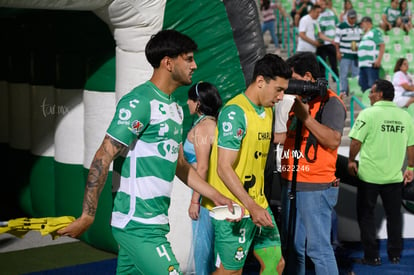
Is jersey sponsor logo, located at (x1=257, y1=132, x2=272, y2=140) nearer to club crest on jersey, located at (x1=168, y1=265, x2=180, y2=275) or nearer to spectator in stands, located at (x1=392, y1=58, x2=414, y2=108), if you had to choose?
club crest on jersey, located at (x1=168, y1=265, x2=180, y2=275)

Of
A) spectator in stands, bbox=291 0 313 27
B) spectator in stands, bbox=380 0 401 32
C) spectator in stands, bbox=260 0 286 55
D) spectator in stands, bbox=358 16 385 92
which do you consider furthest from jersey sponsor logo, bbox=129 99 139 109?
spectator in stands, bbox=380 0 401 32

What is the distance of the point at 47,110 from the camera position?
6.97 meters

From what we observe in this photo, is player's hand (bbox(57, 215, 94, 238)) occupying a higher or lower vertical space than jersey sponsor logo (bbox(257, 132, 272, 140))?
lower

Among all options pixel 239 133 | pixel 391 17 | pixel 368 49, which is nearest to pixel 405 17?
pixel 391 17

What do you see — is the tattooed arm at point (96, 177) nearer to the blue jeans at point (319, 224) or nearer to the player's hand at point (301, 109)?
the player's hand at point (301, 109)

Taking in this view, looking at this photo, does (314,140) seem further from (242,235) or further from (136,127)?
(136,127)

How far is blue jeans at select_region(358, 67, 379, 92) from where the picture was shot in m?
10.1

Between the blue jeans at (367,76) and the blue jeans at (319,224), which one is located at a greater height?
the blue jeans at (367,76)

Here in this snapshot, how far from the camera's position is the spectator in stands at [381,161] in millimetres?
6113

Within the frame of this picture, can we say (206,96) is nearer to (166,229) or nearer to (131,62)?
(131,62)

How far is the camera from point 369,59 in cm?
1002

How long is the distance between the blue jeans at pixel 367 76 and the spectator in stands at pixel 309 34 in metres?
0.62

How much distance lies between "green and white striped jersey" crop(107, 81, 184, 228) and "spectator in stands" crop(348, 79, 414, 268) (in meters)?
2.90

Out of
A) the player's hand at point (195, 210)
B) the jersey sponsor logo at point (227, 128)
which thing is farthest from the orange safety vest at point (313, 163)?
the jersey sponsor logo at point (227, 128)
